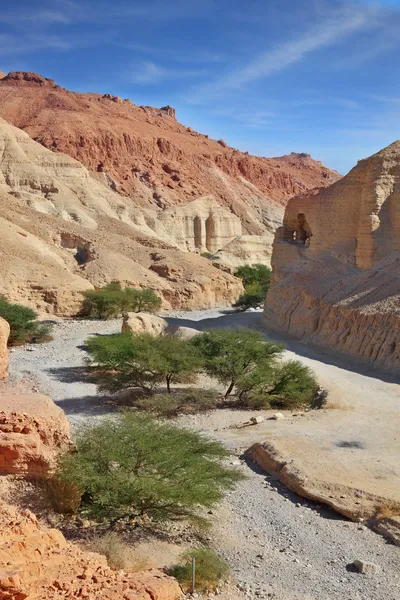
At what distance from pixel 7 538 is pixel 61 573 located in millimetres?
685

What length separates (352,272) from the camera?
25.9 m

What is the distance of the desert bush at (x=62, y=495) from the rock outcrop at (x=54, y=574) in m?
1.72

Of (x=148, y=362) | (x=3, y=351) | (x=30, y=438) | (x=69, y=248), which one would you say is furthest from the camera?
(x=69, y=248)

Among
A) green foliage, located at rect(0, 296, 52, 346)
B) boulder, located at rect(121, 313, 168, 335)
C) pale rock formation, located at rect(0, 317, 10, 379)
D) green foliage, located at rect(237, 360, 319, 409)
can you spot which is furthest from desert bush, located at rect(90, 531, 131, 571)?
green foliage, located at rect(0, 296, 52, 346)

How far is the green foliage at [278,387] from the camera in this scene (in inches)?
674

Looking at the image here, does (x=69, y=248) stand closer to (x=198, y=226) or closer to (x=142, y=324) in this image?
(x=142, y=324)

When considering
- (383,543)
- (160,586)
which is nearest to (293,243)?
(383,543)

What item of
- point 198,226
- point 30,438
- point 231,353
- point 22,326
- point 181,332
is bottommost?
point 22,326

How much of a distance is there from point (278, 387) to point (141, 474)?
29.3ft

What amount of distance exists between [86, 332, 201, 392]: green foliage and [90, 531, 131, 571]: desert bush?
9189 millimetres

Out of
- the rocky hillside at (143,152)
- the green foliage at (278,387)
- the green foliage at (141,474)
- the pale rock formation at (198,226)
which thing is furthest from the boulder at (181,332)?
the rocky hillside at (143,152)

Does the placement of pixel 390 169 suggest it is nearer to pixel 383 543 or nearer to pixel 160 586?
pixel 383 543

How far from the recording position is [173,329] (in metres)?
24.2

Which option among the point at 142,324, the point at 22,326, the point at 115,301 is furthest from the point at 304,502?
the point at 115,301
